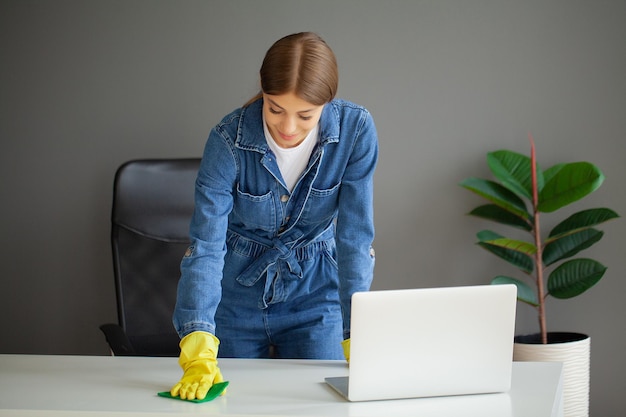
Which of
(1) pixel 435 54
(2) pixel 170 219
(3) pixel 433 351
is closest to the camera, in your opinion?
(3) pixel 433 351

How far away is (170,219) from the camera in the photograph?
2.58 m

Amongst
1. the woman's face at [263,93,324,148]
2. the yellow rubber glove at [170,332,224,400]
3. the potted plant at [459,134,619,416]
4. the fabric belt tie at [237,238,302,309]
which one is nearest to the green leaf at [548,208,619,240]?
the potted plant at [459,134,619,416]

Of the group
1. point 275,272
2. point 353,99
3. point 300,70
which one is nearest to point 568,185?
point 353,99

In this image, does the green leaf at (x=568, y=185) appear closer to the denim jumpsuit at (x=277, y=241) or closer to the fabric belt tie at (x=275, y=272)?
the denim jumpsuit at (x=277, y=241)

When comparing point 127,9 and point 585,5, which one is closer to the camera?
point 585,5

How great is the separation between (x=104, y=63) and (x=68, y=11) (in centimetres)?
24

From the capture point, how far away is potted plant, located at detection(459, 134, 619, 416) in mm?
2506

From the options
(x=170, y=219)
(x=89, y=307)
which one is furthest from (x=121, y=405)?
(x=89, y=307)

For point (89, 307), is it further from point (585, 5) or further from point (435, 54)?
point (585, 5)

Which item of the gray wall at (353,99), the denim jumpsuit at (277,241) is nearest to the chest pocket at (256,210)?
the denim jumpsuit at (277,241)

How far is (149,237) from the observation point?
8.42ft

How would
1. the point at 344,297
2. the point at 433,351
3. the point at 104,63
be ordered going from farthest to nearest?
1. the point at 104,63
2. the point at 344,297
3. the point at 433,351

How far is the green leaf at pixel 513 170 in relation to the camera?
256 cm

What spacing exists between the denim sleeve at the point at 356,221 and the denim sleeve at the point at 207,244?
0.26 metres
